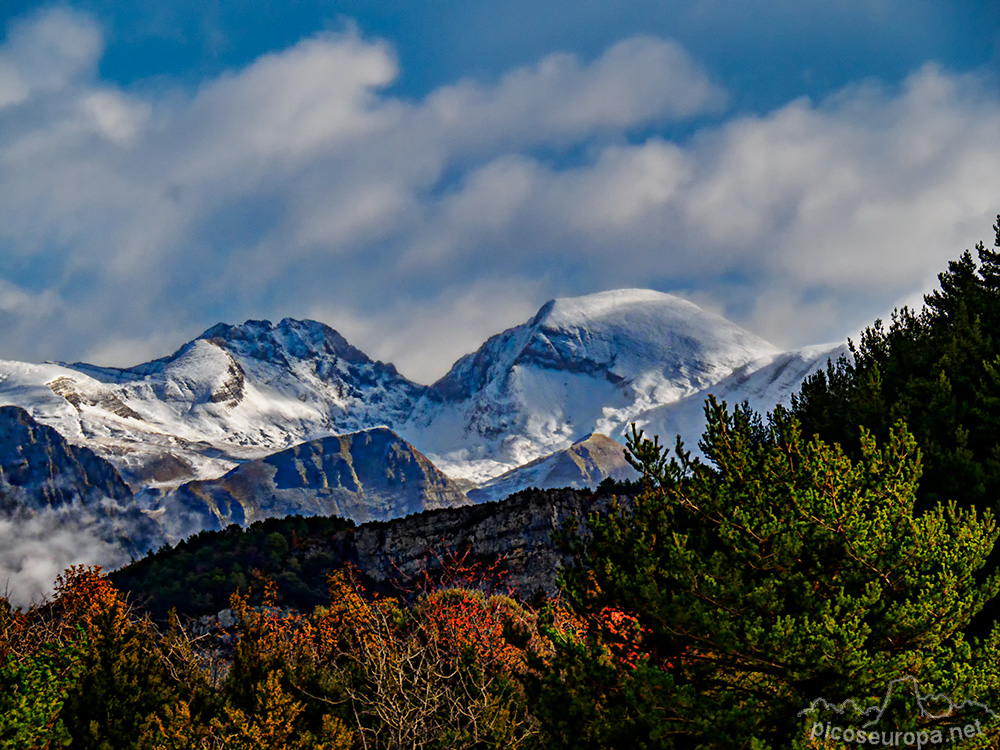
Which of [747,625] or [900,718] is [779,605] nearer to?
[747,625]

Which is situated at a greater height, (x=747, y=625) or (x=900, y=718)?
(x=747, y=625)

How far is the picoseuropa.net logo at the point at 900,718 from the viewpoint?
10.7 metres

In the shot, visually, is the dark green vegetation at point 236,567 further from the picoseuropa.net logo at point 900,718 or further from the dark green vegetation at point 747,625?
the picoseuropa.net logo at point 900,718

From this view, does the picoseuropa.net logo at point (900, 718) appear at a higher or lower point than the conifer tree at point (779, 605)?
lower

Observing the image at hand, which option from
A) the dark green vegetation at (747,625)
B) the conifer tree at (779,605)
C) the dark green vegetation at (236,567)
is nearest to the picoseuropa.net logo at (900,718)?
the dark green vegetation at (747,625)

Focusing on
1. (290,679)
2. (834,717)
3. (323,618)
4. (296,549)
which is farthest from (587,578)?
(296,549)

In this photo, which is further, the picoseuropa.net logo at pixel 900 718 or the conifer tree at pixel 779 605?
the conifer tree at pixel 779 605

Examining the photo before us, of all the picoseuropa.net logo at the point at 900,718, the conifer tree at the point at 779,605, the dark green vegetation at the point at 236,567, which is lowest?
the picoseuropa.net logo at the point at 900,718

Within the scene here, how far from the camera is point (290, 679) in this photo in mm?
20469

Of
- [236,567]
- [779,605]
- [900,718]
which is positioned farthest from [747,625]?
[236,567]

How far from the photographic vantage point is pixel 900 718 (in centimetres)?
1062

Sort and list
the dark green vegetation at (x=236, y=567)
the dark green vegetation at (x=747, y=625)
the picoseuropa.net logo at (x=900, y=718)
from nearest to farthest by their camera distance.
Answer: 1. the picoseuropa.net logo at (x=900, y=718)
2. the dark green vegetation at (x=747, y=625)
3. the dark green vegetation at (x=236, y=567)

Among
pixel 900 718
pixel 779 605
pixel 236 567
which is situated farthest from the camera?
pixel 236 567

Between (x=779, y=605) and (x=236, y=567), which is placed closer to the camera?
(x=779, y=605)
